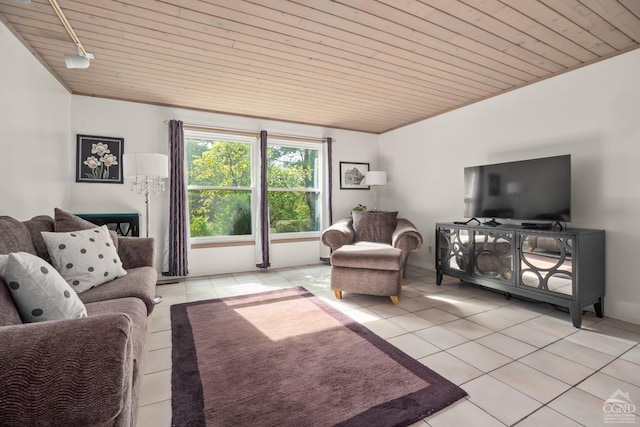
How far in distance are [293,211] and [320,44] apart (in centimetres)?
277

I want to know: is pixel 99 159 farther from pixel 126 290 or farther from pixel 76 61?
pixel 126 290

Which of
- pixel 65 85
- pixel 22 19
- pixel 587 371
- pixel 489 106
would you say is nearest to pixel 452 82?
pixel 489 106

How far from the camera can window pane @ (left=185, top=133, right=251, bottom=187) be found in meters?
4.04

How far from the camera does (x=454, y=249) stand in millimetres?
3398

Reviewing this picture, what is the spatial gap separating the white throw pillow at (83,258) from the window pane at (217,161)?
2.09 metres

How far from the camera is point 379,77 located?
116 inches

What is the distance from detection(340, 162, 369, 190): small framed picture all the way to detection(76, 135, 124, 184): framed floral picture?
3.17 metres

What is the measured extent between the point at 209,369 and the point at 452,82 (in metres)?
3.38

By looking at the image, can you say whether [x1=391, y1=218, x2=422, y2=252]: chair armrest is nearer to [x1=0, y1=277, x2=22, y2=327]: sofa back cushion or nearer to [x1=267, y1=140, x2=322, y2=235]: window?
[x1=267, y1=140, x2=322, y2=235]: window

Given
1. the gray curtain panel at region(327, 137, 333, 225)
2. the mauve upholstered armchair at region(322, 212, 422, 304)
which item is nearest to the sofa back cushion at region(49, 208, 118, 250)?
the mauve upholstered armchair at region(322, 212, 422, 304)

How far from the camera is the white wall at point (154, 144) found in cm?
344

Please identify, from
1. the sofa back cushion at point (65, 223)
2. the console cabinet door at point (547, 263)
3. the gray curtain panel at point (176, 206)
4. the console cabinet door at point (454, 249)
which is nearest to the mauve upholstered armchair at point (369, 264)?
the console cabinet door at point (454, 249)

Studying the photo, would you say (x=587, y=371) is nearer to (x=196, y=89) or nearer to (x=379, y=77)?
(x=379, y=77)

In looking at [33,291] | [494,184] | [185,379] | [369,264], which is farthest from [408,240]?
[33,291]
